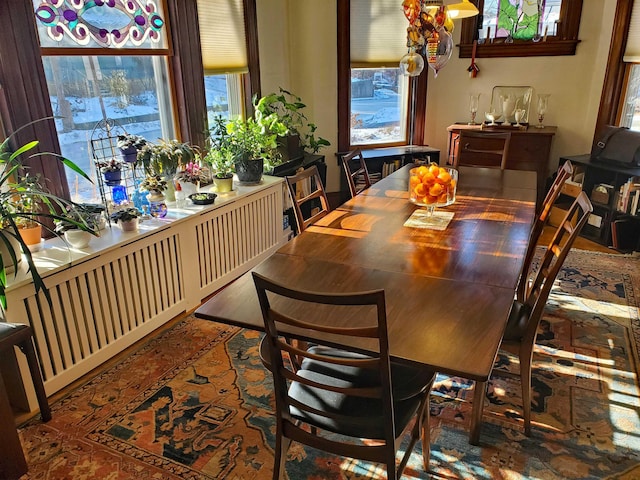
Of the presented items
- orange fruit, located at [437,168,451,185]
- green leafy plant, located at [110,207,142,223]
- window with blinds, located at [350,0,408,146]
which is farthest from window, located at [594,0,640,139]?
green leafy plant, located at [110,207,142,223]

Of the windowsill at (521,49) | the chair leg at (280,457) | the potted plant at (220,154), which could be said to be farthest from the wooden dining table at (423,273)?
the windowsill at (521,49)

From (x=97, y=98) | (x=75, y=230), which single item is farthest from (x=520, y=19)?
(x=75, y=230)

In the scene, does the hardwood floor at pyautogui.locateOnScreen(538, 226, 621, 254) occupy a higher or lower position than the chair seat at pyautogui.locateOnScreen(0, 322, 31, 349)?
lower

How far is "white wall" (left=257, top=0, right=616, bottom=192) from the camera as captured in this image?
174 inches

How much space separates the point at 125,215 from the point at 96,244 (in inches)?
9.5

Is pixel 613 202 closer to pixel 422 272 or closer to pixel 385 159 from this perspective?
pixel 385 159

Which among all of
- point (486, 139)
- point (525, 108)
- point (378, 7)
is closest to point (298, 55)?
point (378, 7)

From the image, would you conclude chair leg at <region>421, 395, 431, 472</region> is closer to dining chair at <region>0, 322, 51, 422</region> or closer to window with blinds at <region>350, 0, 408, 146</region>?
dining chair at <region>0, 322, 51, 422</region>

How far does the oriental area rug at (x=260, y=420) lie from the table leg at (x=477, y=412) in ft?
0.15

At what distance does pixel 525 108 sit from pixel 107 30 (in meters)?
4.04

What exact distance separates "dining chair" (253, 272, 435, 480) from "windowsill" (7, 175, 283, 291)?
1.14m

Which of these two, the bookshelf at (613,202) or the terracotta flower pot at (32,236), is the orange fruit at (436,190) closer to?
the terracotta flower pot at (32,236)

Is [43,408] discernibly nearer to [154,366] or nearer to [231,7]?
[154,366]

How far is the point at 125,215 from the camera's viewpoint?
2662 mm
